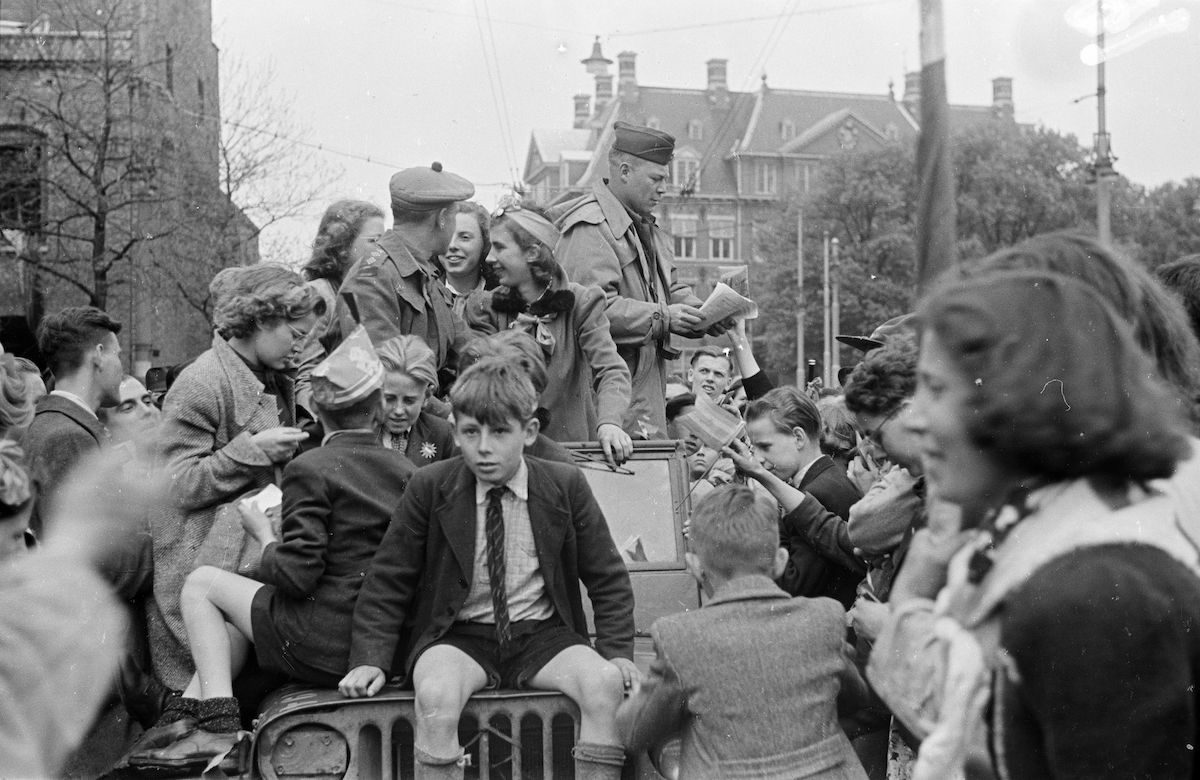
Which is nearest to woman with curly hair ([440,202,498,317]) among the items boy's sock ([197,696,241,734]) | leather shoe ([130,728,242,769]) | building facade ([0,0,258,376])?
boy's sock ([197,696,241,734])

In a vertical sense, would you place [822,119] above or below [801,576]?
above

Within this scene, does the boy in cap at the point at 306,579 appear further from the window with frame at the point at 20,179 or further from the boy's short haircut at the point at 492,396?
the window with frame at the point at 20,179

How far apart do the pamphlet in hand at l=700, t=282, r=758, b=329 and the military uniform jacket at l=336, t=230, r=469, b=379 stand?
1.18 m

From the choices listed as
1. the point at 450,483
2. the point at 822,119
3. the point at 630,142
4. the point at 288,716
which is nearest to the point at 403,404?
the point at 450,483

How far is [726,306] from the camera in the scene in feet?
20.9

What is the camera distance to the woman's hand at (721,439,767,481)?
4.74 meters

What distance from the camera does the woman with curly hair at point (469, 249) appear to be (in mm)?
6410

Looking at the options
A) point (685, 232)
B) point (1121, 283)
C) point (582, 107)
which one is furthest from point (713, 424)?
point (685, 232)

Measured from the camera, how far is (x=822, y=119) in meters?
82.8

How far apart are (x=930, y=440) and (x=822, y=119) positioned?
275 feet

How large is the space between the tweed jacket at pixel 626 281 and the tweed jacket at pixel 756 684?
314 centimetres

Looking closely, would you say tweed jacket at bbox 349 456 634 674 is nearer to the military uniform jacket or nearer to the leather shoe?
the leather shoe

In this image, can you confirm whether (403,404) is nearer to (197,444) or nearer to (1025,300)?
(197,444)

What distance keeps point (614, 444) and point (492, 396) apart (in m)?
1.62
